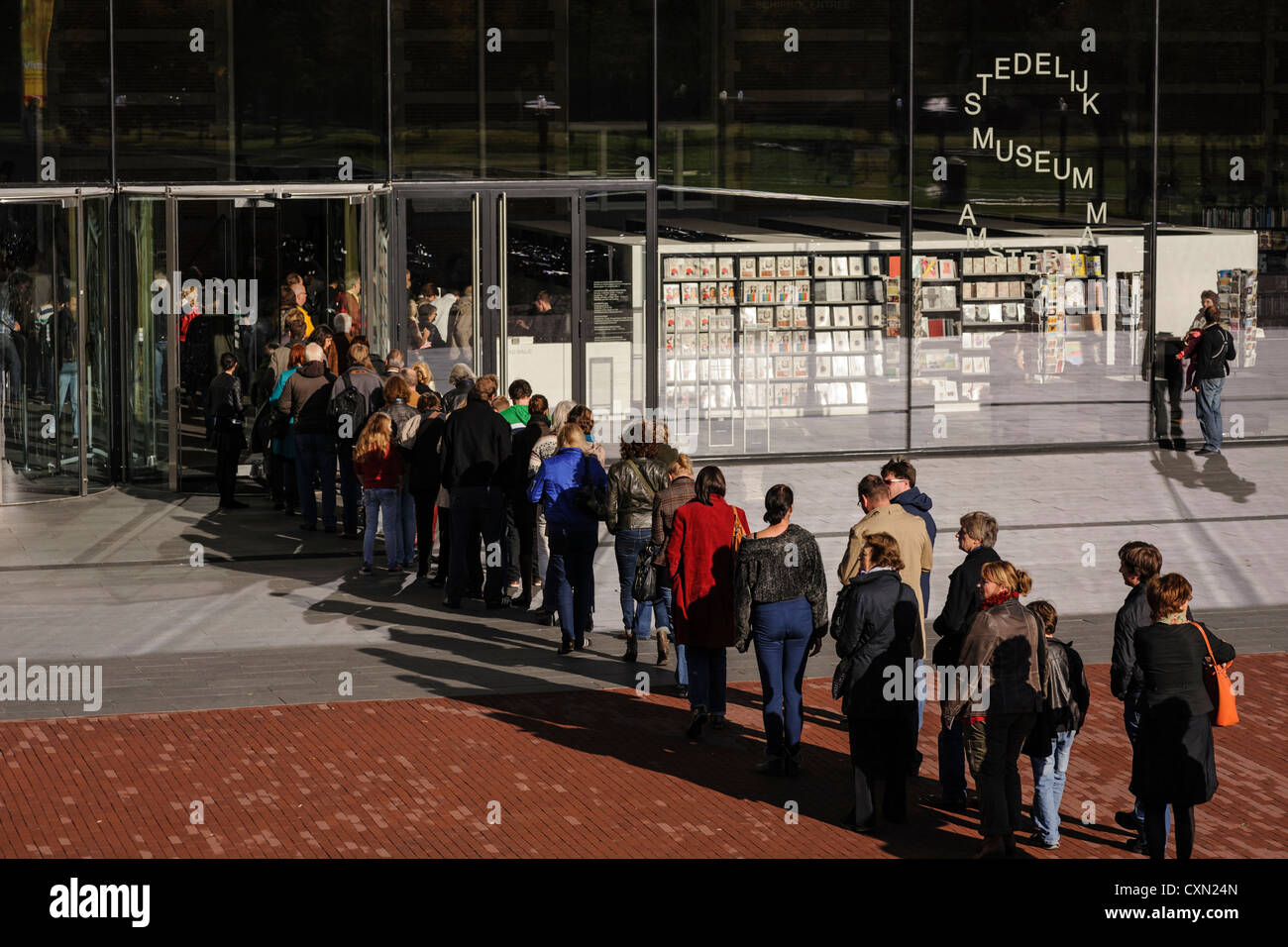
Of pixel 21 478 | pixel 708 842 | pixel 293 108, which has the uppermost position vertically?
pixel 293 108

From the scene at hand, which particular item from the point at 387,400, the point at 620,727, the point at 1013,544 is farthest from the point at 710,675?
the point at 1013,544

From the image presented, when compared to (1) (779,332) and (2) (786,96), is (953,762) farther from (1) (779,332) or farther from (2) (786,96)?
(2) (786,96)

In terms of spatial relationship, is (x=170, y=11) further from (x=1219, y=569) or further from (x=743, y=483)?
(x=1219, y=569)

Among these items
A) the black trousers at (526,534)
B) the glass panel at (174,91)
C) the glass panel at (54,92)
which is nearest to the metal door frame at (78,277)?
the glass panel at (54,92)

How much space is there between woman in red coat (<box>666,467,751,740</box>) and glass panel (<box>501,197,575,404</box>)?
34.3 ft

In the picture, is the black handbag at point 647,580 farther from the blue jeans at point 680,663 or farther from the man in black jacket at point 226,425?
the man in black jacket at point 226,425

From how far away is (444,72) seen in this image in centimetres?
2030

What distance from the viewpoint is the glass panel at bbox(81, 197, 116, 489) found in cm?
1908

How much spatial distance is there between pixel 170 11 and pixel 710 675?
11770 mm

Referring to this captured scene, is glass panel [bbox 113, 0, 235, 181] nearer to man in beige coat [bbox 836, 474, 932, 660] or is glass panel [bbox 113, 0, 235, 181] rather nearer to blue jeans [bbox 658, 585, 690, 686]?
blue jeans [bbox 658, 585, 690, 686]

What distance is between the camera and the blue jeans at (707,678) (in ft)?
34.8

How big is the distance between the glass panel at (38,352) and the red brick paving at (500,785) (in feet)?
27.5

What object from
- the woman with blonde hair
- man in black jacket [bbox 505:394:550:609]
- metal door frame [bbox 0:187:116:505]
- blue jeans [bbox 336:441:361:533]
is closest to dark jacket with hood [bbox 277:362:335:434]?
blue jeans [bbox 336:441:361:533]

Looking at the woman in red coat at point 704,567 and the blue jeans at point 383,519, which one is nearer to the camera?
the woman in red coat at point 704,567
